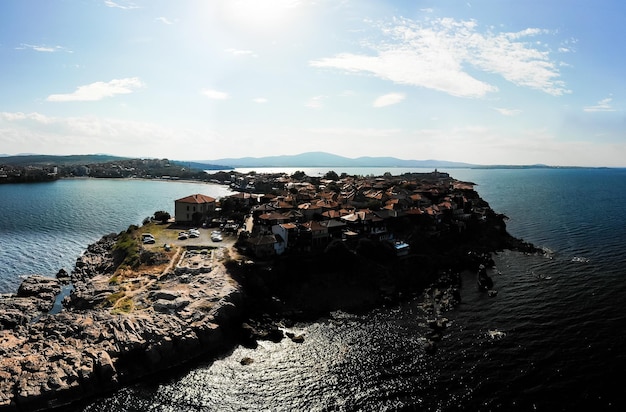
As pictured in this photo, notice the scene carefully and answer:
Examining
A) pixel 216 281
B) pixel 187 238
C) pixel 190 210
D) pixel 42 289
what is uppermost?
pixel 190 210

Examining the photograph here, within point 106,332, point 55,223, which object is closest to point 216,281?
point 106,332

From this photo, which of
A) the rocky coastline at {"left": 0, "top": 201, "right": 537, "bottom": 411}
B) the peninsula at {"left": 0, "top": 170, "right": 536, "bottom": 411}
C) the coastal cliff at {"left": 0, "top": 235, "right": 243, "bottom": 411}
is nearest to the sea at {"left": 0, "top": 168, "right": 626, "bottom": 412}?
the rocky coastline at {"left": 0, "top": 201, "right": 537, "bottom": 411}

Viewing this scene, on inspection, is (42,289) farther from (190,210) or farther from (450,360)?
(450,360)

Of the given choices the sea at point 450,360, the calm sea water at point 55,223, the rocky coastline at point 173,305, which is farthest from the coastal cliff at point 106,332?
the calm sea water at point 55,223

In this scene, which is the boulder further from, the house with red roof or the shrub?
the house with red roof

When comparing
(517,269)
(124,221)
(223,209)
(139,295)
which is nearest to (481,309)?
(517,269)

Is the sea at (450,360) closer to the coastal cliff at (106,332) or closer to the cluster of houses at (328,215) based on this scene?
the coastal cliff at (106,332)

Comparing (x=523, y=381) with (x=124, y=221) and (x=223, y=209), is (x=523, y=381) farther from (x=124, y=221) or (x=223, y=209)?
(x=124, y=221)
